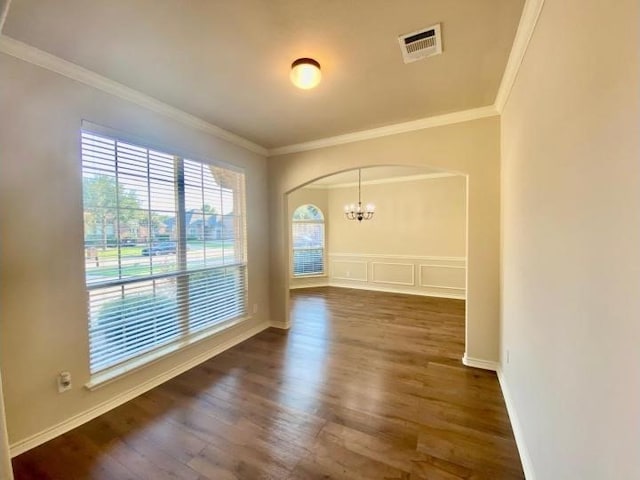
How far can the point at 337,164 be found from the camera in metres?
3.71

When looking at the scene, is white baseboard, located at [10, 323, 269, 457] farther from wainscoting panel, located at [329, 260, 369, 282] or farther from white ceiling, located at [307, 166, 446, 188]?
wainscoting panel, located at [329, 260, 369, 282]

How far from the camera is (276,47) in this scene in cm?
188

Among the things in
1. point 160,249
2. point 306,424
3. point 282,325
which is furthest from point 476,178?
point 160,249

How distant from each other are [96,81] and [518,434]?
4199mm

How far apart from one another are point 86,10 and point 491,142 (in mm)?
3448

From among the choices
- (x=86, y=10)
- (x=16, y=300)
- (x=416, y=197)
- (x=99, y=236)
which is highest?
(x=86, y=10)

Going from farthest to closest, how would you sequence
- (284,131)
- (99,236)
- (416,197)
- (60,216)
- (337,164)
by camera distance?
1. (416,197)
2. (337,164)
3. (284,131)
4. (99,236)
5. (60,216)

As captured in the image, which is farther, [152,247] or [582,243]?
[152,247]

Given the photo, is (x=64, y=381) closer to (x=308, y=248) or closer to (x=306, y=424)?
(x=306, y=424)

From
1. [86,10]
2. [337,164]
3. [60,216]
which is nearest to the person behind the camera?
[86,10]

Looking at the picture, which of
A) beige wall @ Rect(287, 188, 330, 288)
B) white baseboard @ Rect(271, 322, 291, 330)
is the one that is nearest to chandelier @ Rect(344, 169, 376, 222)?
beige wall @ Rect(287, 188, 330, 288)

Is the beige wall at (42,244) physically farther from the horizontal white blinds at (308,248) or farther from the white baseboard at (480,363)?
the horizontal white blinds at (308,248)

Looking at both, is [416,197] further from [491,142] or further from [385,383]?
[385,383]

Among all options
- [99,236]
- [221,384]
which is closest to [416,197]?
[221,384]
